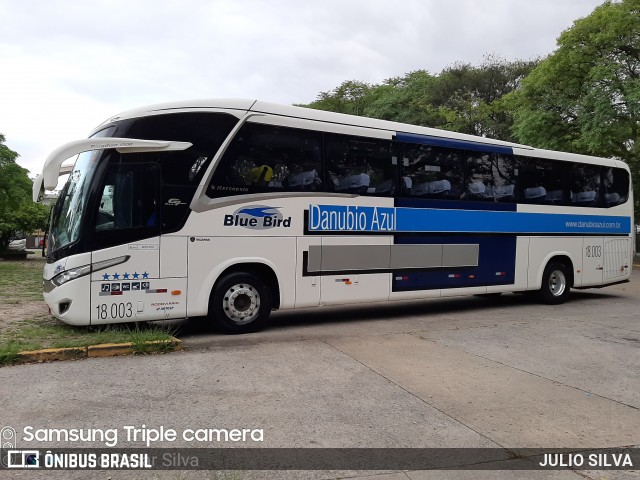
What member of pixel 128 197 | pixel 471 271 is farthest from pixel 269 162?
pixel 471 271

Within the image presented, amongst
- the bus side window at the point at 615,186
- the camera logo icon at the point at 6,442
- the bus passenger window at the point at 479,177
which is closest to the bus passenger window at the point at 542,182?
the bus passenger window at the point at 479,177

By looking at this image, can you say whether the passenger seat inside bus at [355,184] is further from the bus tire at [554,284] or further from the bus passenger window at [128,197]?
the bus tire at [554,284]

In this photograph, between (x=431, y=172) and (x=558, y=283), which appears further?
(x=558, y=283)

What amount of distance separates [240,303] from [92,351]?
233 centimetres

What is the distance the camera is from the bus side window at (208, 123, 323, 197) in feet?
25.9

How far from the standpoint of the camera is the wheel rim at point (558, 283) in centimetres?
1238

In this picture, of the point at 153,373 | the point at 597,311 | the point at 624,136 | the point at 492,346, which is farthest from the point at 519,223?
the point at 624,136

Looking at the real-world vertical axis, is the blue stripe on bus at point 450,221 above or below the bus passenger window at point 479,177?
below

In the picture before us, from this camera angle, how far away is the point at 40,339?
6918 millimetres

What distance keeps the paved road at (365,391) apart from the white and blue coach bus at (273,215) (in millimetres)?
958

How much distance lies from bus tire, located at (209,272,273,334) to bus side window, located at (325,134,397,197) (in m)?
2.13

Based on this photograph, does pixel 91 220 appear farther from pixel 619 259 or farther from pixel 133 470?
pixel 619 259

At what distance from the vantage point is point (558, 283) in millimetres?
12523

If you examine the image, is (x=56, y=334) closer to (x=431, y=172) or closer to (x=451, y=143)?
(x=431, y=172)
